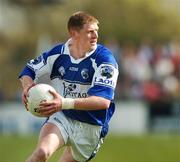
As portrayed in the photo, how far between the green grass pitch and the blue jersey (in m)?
6.34

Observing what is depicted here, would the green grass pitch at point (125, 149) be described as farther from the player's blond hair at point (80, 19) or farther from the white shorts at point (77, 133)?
the player's blond hair at point (80, 19)

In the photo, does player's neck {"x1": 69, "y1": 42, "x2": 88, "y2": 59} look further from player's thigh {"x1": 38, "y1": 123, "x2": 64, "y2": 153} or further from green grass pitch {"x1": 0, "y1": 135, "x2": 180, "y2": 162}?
green grass pitch {"x1": 0, "y1": 135, "x2": 180, "y2": 162}

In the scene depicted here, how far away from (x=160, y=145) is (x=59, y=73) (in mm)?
10156

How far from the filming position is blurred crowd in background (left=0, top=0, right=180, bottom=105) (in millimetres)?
25781

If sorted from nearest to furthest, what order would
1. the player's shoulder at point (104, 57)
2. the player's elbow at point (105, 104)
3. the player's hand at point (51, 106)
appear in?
the player's hand at point (51, 106), the player's elbow at point (105, 104), the player's shoulder at point (104, 57)

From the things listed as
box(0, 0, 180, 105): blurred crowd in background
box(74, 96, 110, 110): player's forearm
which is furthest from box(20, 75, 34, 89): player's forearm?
box(0, 0, 180, 105): blurred crowd in background

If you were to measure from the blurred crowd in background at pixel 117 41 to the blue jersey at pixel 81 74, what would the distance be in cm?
1369

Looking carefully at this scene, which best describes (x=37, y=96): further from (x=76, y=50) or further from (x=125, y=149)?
(x=125, y=149)

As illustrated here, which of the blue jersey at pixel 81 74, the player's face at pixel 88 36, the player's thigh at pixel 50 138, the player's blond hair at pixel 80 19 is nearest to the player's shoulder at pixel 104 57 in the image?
the blue jersey at pixel 81 74

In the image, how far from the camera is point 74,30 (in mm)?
11430

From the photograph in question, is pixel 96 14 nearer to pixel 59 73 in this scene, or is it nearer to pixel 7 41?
pixel 7 41

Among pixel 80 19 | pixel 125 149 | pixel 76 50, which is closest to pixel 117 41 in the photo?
pixel 125 149

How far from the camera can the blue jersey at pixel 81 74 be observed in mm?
11180

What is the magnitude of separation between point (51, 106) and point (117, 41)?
27153 millimetres
